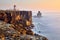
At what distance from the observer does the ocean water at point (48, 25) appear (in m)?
1.88

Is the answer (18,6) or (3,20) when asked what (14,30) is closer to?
(3,20)

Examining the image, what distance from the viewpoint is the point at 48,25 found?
1916 millimetres

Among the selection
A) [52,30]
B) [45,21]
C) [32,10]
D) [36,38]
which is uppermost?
[32,10]

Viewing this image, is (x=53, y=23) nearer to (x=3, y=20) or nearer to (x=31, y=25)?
(x=31, y=25)

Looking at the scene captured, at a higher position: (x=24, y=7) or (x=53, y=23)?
(x=24, y=7)

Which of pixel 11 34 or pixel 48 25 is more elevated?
pixel 48 25

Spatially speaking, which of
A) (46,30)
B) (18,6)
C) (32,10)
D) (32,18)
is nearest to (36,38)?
(46,30)

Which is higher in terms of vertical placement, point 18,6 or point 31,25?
point 18,6

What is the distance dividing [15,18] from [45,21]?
0.47 m

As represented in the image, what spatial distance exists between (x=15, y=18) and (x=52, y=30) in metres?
0.61

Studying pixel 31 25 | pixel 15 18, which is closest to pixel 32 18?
pixel 31 25

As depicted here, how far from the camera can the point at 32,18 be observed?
192 cm

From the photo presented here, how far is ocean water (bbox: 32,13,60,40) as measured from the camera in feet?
6.18

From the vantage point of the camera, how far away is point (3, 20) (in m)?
1.89
